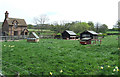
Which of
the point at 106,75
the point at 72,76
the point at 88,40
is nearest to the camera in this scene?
the point at 106,75

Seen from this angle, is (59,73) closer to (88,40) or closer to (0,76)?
(0,76)

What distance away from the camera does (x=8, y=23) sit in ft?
171

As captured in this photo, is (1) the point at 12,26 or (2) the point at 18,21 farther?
(2) the point at 18,21

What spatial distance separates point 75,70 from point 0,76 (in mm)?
3602

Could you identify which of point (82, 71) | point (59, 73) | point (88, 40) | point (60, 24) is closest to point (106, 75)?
point (82, 71)

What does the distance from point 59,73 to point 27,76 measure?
1.54 meters

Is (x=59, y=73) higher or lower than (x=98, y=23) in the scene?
lower

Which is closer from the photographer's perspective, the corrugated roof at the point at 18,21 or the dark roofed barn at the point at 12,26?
the dark roofed barn at the point at 12,26

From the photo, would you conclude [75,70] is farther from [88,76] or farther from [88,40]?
[88,40]

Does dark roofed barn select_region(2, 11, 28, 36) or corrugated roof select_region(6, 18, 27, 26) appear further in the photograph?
corrugated roof select_region(6, 18, 27, 26)

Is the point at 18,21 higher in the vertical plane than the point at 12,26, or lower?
higher

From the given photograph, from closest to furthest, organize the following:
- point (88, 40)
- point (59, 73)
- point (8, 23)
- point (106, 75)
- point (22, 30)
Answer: point (106, 75)
point (59, 73)
point (88, 40)
point (8, 23)
point (22, 30)

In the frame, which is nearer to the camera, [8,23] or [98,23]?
[8,23]

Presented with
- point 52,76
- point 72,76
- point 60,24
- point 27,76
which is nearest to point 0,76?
point 27,76
